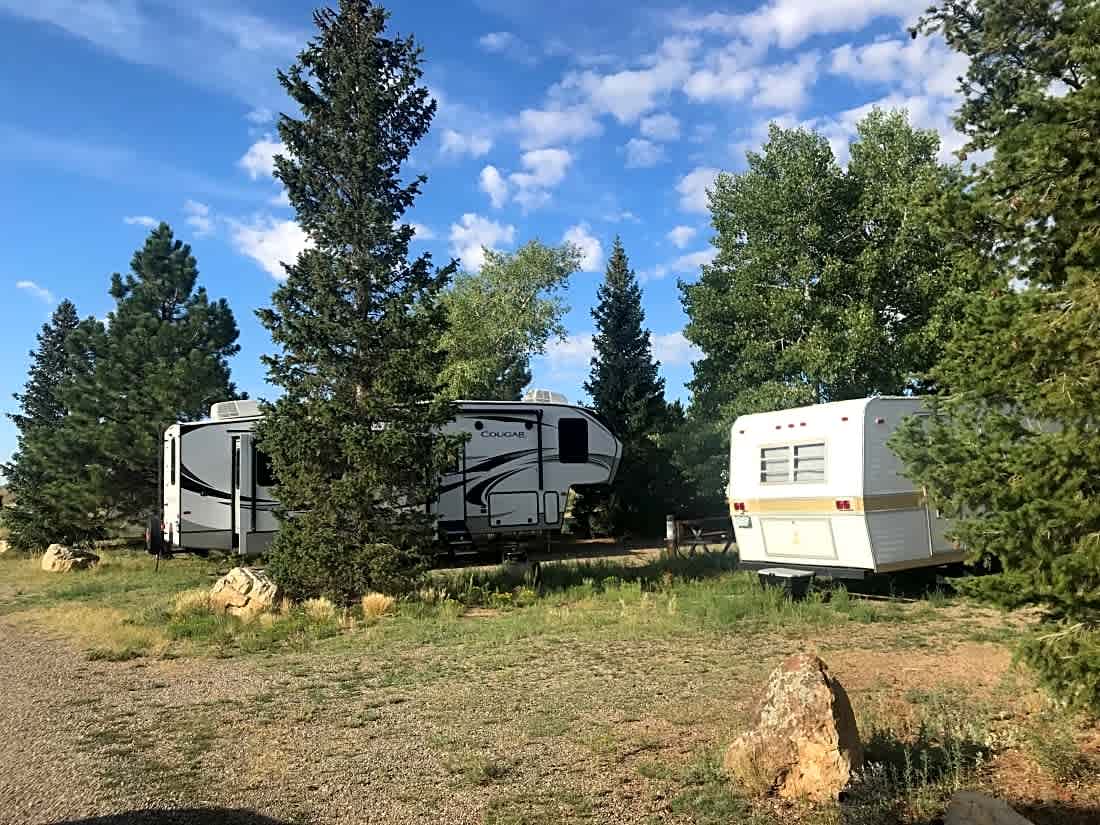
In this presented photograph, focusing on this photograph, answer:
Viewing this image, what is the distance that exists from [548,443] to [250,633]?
33.6ft

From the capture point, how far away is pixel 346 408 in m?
12.4

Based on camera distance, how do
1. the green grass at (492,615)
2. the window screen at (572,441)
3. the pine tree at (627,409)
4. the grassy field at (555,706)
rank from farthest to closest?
the pine tree at (627,409) → the window screen at (572,441) → the green grass at (492,615) → the grassy field at (555,706)

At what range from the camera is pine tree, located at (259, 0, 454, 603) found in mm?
12109

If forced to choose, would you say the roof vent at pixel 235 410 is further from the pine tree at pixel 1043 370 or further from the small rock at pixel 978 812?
the small rock at pixel 978 812

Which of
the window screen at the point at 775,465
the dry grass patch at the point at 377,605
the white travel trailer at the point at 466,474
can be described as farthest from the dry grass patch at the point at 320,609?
the window screen at the point at 775,465

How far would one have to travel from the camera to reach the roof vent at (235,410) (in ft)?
57.7

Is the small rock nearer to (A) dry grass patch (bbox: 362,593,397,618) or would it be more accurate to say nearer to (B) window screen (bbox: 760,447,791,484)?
(B) window screen (bbox: 760,447,791,484)

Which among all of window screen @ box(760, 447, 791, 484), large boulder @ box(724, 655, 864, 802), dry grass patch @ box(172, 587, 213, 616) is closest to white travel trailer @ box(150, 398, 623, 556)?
dry grass patch @ box(172, 587, 213, 616)

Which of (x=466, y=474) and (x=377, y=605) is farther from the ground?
(x=466, y=474)

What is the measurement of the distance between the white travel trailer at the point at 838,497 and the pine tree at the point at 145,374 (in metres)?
16.2

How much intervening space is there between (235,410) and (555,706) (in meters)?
13.3

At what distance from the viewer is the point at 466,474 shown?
731 inches

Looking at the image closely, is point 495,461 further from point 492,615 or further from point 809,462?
point 809,462

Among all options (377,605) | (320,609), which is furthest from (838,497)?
(320,609)
